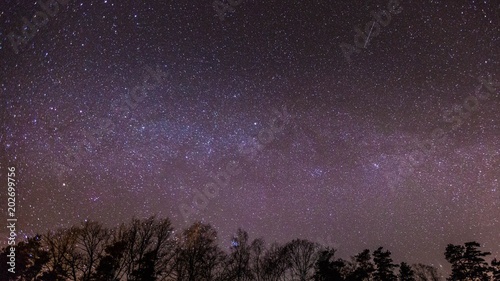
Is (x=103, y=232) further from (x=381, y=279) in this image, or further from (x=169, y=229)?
(x=381, y=279)

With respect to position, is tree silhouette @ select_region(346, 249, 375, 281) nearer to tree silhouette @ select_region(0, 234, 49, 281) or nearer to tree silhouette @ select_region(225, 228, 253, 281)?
tree silhouette @ select_region(225, 228, 253, 281)

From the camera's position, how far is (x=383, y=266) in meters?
46.3

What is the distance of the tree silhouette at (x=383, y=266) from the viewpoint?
45.5 m

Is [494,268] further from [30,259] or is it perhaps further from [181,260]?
[30,259]

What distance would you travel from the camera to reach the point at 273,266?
53.2 m

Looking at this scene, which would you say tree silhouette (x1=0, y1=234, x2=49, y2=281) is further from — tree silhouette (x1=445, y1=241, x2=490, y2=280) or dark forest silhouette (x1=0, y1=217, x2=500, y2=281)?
tree silhouette (x1=445, y1=241, x2=490, y2=280)

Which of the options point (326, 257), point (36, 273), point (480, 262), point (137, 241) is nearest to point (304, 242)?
point (326, 257)

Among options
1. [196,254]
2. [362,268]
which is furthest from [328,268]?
[196,254]

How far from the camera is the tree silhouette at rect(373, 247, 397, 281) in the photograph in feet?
149

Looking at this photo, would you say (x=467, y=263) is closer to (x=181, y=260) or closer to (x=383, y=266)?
(x=383, y=266)

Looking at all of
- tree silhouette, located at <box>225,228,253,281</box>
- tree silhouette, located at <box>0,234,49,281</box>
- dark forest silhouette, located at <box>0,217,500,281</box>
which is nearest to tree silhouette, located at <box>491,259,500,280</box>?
dark forest silhouette, located at <box>0,217,500,281</box>

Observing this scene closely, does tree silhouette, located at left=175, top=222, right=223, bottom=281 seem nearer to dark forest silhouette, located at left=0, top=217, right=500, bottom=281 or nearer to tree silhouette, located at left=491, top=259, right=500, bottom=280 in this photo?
dark forest silhouette, located at left=0, top=217, right=500, bottom=281

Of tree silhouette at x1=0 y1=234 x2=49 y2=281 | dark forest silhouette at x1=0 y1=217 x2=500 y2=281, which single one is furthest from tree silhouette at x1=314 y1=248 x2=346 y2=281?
tree silhouette at x1=0 y1=234 x2=49 y2=281

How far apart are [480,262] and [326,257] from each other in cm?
2139
